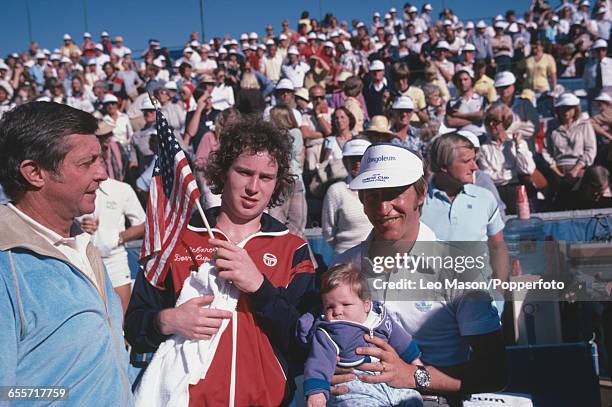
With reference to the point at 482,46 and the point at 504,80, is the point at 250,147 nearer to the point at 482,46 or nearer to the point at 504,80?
the point at 504,80

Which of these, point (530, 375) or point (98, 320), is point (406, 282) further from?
point (530, 375)

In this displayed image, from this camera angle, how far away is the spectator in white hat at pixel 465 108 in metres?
9.34

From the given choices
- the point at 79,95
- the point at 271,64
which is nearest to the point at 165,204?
the point at 79,95

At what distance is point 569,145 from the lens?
8.88m

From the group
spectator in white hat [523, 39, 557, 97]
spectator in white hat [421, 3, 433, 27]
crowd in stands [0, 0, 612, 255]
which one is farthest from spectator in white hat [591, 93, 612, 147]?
spectator in white hat [421, 3, 433, 27]

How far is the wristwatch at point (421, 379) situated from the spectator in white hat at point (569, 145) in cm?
650

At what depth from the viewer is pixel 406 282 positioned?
2.90 meters

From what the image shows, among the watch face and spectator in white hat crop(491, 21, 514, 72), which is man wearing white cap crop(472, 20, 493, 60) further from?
the watch face

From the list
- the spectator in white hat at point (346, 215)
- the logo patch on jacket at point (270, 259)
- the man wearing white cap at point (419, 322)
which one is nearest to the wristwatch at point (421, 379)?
the man wearing white cap at point (419, 322)

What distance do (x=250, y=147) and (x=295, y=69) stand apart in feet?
38.6

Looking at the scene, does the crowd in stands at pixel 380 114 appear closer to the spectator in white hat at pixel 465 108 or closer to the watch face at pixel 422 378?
the spectator in white hat at pixel 465 108

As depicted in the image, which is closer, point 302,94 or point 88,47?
point 302,94

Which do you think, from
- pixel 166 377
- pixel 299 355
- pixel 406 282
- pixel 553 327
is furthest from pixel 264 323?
pixel 553 327

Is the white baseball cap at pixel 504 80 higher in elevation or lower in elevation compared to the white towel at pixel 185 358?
higher
